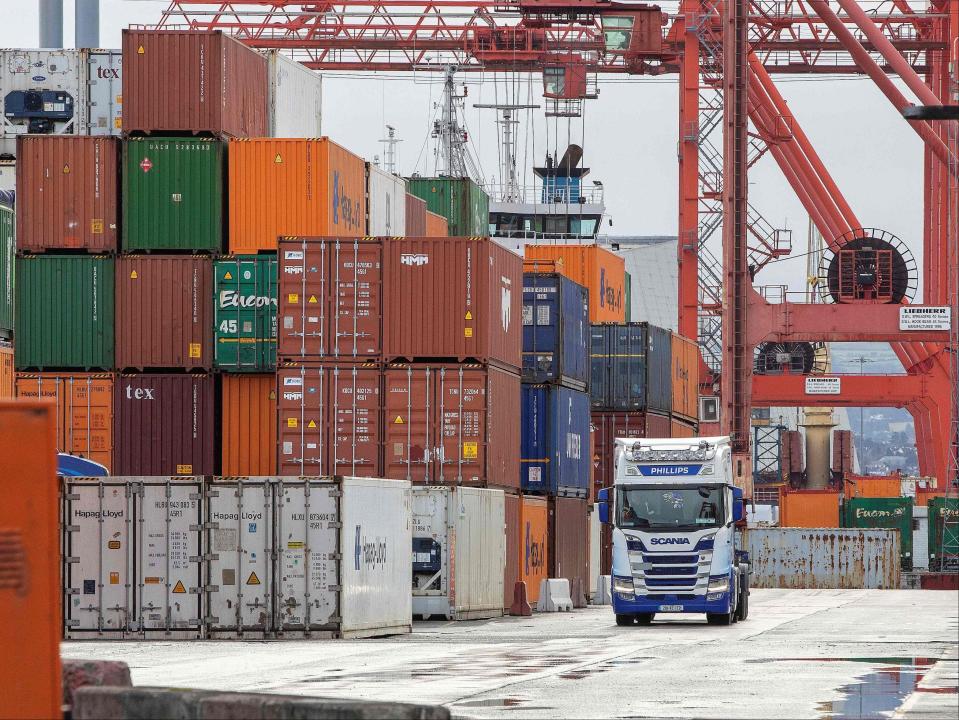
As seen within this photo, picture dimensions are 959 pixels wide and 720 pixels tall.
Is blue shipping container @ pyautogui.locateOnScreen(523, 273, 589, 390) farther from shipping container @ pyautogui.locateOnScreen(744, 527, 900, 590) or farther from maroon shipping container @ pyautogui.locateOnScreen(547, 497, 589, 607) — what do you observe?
shipping container @ pyautogui.locateOnScreen(744, 527, 900, 590)

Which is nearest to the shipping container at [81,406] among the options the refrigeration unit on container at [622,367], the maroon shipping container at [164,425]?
the maroon shipping container at [164,425]

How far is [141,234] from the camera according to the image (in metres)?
33.1

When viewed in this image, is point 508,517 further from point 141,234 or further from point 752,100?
point 752,100

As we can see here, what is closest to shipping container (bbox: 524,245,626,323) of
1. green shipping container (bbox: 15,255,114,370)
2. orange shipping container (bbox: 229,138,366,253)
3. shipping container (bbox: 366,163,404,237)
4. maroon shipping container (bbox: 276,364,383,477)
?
shipping container (bbox: 366,163,404,237)

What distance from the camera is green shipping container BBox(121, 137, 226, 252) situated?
33.0m

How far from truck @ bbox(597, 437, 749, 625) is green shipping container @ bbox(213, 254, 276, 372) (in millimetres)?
6623

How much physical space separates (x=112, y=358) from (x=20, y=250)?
8.68 ft

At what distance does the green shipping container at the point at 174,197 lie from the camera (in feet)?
108

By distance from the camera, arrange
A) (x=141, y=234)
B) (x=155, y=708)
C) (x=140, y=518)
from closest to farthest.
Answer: (x=155, y=708) < (x=140, y=518) < (x=141, y=234)

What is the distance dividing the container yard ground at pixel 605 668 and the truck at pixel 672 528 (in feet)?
3.91

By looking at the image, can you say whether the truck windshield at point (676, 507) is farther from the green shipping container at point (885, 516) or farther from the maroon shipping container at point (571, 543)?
the green shipping container at point (885, 516)

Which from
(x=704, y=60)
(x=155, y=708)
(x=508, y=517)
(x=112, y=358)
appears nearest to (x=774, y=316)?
(x=704, y=60)

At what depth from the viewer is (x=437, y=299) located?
3136cm

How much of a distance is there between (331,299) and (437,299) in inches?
71.2
